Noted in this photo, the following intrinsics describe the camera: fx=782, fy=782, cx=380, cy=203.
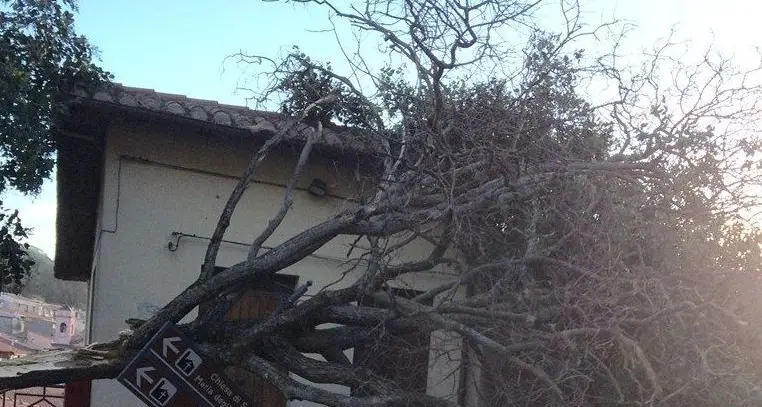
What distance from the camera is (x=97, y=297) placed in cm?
788

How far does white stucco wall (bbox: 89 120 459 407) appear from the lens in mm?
7914

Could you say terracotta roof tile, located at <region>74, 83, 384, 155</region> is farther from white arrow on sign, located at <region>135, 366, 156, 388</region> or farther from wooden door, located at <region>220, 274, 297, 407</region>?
white arrow on sign, located at <region>135, 366, 156, 388</region>

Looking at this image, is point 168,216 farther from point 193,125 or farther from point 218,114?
point 218,114

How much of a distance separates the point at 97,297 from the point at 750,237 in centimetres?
604

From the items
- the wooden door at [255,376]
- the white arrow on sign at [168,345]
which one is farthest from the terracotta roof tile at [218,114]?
the white arrow on sign at [168,345]

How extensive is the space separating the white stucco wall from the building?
10 millimetres

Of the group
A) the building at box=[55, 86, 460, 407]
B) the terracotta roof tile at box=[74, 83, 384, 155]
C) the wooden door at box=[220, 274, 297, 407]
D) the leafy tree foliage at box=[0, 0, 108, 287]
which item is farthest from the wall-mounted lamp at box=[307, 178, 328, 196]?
the leafy tree foliage at box=[0, 0, 108, 287]

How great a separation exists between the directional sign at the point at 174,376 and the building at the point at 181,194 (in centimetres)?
169

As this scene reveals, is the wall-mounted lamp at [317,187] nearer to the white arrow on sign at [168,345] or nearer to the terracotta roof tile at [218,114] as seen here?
the terracotta roof tile at [218,114]

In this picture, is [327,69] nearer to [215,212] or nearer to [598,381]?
[215,212]

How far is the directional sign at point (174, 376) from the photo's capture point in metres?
5.55

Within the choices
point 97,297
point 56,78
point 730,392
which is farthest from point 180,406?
point 730,392

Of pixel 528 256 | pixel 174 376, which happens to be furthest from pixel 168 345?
pixel 528 256

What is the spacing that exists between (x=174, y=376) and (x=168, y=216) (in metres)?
2.89
